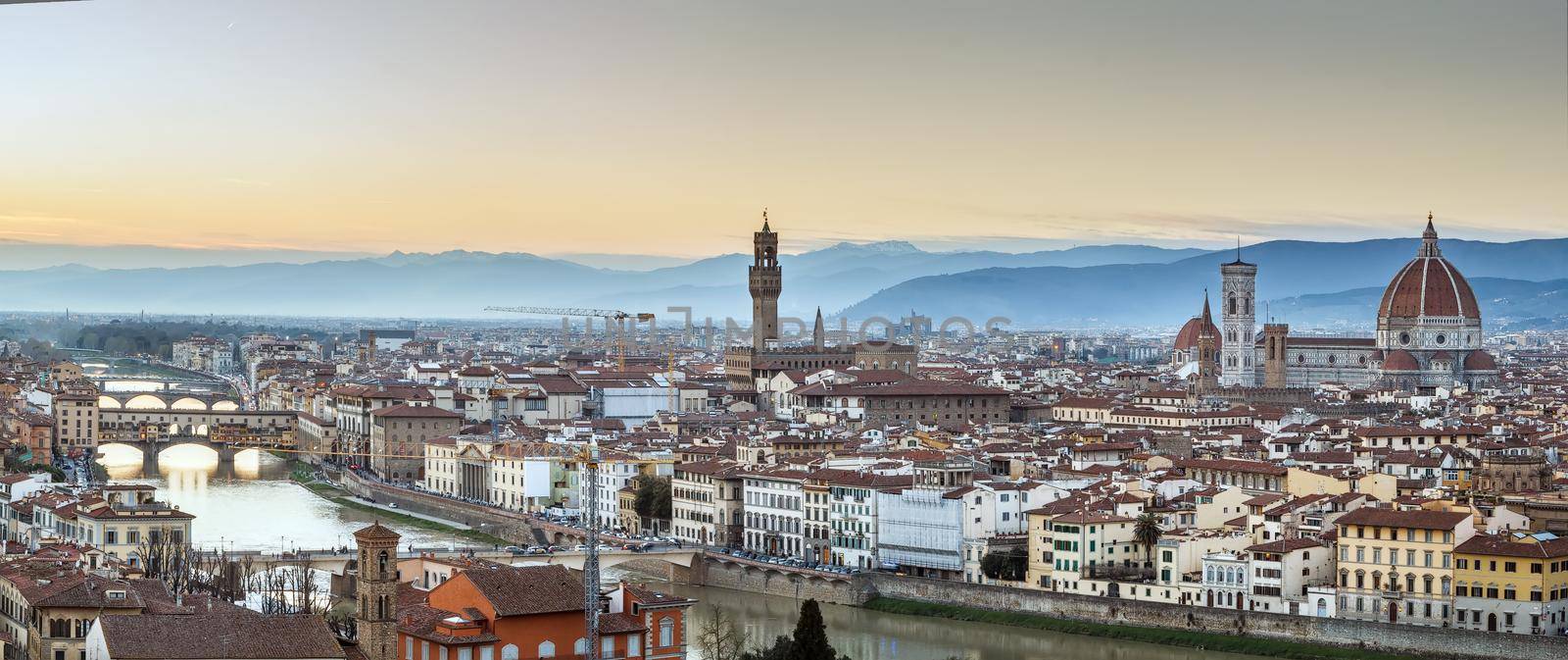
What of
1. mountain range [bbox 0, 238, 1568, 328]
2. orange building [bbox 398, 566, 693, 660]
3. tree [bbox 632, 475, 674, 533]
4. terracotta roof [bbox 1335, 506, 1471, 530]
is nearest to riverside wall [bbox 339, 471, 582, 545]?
Result: tree [bbox 632, 475, 674, 533]

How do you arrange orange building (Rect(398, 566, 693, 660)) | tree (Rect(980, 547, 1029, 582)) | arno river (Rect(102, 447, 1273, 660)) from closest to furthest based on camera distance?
1. orange building (Rect(398, 566, 693, 660))
2. arno river (Rect(102, 447, 1273, 660))
3. tree (Rect(980, 547, 1029, 582))

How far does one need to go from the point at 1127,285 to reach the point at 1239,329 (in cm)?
7575

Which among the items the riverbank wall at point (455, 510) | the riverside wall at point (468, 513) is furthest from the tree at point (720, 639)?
the riverbank wall at point (455, 510)

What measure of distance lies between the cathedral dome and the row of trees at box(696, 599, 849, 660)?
18392mm

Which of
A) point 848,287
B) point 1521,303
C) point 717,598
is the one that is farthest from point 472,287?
point 717,598

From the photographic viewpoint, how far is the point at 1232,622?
11570 mm

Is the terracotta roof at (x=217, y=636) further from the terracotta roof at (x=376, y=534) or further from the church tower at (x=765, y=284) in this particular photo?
the church tower at (x=765, y=284)

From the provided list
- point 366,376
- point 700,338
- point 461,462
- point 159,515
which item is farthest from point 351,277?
point 159,515

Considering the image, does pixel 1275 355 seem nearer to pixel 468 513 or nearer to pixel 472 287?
pixel 468 513

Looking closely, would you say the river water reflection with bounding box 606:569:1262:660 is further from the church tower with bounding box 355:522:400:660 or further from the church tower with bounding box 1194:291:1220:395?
the church tower with bounding box 1194:291:1220:395

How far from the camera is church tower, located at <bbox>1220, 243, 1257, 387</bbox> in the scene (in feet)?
100

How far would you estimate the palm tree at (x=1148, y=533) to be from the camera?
12500mm

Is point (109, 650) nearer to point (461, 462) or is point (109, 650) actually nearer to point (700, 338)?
point (461, 462)

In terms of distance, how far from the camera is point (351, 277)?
103000 millimetres
